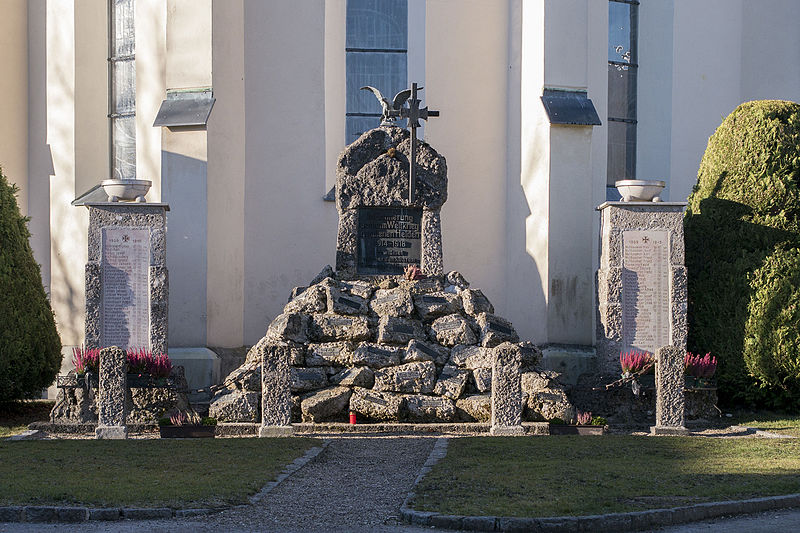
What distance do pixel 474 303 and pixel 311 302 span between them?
7.38 feet

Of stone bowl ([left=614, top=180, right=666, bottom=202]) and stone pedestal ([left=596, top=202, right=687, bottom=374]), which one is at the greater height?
stone bowl ([left=614, top=180, right=666, bottom=202])

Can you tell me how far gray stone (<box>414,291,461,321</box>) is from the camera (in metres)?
14.5

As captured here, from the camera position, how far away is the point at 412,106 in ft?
51.1

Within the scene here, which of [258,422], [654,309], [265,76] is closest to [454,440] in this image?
[258,422]

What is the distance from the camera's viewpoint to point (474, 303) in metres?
14.7

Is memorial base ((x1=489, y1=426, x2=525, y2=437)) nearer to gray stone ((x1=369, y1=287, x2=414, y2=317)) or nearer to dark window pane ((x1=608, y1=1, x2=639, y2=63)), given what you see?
gray stone ((x1=369, y1=287, x2=414, y2=317))

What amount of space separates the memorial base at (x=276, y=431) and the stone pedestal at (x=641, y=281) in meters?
5.04

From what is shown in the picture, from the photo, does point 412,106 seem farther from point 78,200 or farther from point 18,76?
point 18,76

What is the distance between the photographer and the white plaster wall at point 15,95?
18.4m

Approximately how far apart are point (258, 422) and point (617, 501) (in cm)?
601

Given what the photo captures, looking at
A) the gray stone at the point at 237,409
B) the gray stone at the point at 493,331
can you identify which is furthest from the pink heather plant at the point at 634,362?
the gray stone at the point at 237,409

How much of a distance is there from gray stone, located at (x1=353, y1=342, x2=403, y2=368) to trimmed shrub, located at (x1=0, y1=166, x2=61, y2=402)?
4738 mm

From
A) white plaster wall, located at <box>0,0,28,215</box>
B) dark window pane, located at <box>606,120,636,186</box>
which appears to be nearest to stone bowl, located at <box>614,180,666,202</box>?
dark window pane, located at <box>606,120,636,186</box>

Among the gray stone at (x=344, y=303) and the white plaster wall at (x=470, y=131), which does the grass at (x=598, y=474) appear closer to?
the gray stone at (x=344, y=303)
